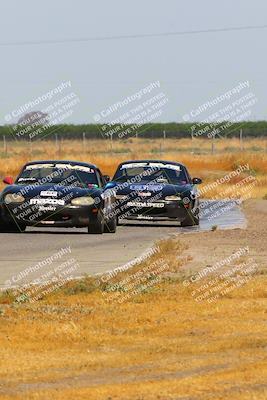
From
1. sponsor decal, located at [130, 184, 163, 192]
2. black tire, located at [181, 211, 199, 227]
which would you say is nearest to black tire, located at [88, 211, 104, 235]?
sponsor decal, located at [130, 184, 163, 192]

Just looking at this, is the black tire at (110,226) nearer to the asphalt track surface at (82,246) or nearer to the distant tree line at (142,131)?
the asphalt track surface at (82,246)

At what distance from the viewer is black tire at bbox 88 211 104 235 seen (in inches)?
1019

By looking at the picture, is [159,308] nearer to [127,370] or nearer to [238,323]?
[238,323]

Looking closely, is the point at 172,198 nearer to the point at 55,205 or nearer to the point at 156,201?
the point at 156,201

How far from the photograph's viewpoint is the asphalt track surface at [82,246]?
60.4 feet

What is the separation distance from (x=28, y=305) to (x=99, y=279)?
94.2 inches

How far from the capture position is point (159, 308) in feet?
46.0

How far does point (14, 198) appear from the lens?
83.4 ft

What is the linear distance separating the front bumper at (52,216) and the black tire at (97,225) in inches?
2.9

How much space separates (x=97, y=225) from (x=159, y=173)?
15.0 ft

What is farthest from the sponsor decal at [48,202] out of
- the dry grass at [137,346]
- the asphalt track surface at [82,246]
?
the dry grass at [137,346]

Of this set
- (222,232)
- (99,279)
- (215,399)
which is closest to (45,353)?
(215,399)

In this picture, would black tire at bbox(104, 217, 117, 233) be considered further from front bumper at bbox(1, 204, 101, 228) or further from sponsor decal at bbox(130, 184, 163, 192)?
sponsor decal at bbox(130, 184, 163, 192)

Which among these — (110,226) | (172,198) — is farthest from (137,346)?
(172,198)
